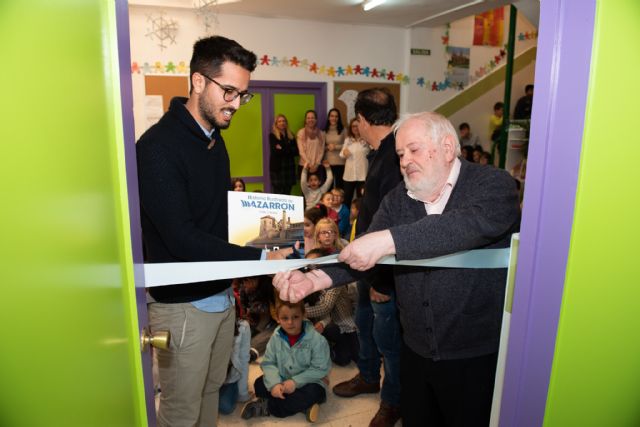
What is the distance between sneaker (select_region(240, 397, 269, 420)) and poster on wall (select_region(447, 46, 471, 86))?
7661 mm

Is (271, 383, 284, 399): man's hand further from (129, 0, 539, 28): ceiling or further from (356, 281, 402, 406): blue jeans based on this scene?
(129, 0, 539, 28): ceiling

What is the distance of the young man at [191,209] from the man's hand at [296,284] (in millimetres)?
137

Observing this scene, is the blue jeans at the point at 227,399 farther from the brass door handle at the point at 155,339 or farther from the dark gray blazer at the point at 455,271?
the brass door handle at the point at 155,339

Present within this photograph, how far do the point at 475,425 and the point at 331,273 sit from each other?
80 centimetres

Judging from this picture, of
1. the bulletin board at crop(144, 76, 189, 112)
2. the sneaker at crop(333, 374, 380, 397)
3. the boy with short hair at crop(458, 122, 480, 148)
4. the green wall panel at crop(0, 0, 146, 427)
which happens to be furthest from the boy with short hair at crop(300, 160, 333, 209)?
the green wall panel at crop(0, 0, 146, 427)

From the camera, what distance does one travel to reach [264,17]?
7387 millimetres

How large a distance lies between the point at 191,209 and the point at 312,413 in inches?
72.5

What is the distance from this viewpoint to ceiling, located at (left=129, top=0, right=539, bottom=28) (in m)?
6.61

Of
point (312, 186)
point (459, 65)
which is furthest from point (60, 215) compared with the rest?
point (459, 65)

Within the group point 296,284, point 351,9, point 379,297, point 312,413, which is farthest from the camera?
point 351,9

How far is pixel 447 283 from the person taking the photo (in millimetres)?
1649

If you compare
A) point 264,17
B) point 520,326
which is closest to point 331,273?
point 520,326

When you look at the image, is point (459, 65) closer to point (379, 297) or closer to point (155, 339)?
point (379, 297)

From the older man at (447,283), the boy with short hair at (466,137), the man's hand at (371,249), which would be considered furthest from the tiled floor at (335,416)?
the boy with short hair at (466,137)
